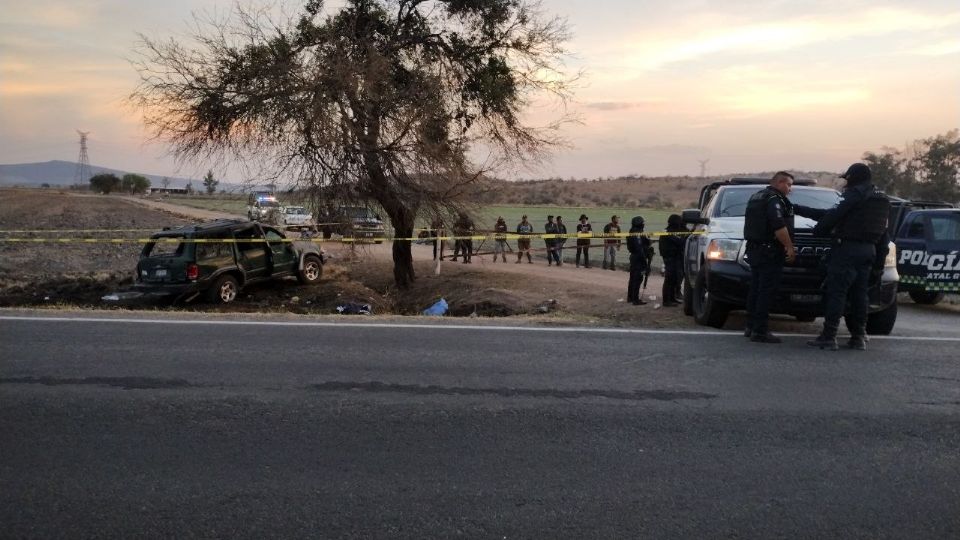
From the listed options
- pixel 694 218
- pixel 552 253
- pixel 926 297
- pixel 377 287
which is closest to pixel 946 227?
pixel 926 297

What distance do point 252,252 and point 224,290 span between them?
52.2 inches

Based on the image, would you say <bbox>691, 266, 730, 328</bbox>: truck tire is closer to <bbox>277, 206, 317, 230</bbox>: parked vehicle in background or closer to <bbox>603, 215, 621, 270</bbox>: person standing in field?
<bbox>277, 206, 317, 230</bbox>: parked vehicle in background

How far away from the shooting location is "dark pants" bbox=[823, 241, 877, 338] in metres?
7.68

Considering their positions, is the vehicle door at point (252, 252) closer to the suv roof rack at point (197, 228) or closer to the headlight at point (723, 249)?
the suv roof rack at point (197, 228)

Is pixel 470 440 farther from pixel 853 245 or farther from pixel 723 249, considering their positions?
pixel 723 249

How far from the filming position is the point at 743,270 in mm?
8836

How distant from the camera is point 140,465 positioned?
4461mm

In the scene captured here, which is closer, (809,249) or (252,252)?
(809,249)

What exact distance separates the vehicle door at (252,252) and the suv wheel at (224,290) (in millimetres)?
430

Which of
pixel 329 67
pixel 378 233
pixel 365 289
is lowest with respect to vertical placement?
Result: pixel 365 289

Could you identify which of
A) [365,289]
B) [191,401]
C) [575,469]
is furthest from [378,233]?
[575,469]

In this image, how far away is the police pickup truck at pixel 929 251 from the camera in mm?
14109

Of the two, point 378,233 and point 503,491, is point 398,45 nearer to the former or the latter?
point 378,233

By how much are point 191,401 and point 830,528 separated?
422 centimetres
